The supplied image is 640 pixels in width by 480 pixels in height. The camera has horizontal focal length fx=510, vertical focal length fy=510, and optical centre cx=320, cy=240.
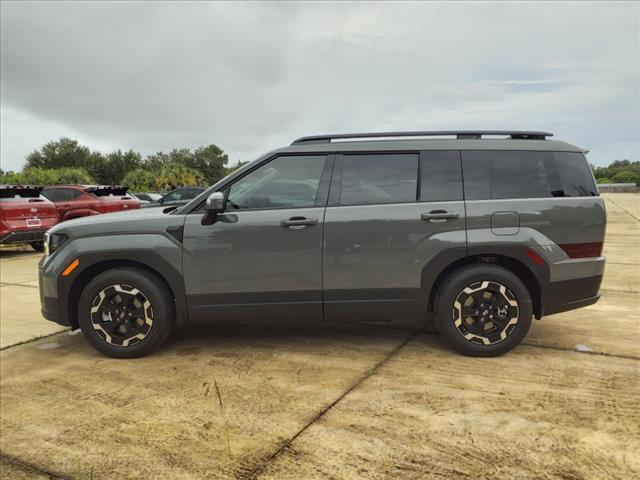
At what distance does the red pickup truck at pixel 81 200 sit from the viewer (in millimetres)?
13570

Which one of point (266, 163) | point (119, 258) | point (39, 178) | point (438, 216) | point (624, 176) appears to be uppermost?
point (39, 178)

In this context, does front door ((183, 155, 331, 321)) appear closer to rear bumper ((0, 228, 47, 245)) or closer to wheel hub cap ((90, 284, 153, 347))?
wheel hub cap ((90, 284, 153, 347))

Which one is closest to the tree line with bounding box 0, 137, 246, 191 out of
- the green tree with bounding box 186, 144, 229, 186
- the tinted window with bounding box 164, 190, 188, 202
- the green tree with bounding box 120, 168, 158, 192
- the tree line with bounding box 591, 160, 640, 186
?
the green tree with bounding box 120, 168, 158, 192

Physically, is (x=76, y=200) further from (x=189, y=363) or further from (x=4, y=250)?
(x=189, y=363)

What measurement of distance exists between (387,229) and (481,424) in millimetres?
1623

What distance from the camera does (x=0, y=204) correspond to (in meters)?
11.1

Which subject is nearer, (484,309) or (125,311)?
(484,309)

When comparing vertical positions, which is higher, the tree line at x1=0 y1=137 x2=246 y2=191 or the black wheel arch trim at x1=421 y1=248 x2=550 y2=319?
the tree line at x1=0 y1=137 x2=246 y2=191

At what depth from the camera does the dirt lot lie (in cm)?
267

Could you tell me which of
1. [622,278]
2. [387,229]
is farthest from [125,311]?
[622,278]

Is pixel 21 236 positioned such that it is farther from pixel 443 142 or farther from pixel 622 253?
pixel 622 253

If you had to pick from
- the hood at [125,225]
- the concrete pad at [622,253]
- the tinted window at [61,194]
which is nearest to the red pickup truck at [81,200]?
the tinted window at [61,194]

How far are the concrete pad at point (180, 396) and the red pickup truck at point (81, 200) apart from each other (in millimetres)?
9502

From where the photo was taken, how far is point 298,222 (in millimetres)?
4086
